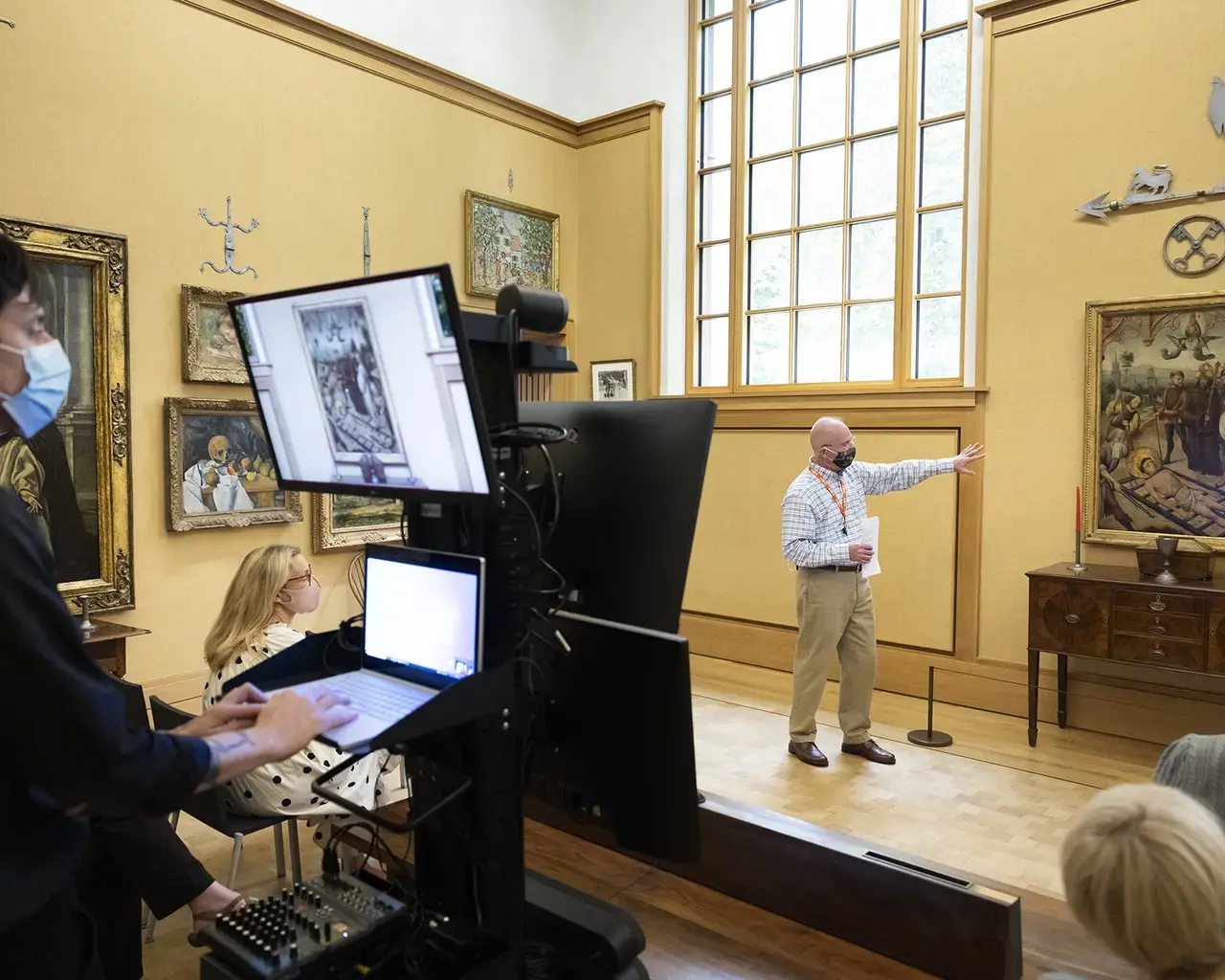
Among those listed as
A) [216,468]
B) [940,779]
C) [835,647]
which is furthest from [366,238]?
[940,779]

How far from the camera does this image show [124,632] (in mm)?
4348

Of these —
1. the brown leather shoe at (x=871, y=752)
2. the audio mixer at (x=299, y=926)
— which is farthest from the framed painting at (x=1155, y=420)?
the audio mixer at (x=299, y=926)

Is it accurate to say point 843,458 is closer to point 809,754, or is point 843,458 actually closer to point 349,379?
point 809,754

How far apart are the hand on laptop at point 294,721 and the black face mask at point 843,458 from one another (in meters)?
3.55

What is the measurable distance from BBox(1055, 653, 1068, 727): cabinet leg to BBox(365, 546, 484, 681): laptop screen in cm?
446

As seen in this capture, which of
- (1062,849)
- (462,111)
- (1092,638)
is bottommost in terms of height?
(1092,638)

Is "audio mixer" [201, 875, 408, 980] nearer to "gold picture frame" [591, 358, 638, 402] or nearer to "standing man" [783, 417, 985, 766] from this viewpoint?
"standing man" [783, 417, 985, 766]

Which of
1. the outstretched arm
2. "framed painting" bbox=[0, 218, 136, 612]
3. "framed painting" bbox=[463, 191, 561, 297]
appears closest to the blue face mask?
"framed painting" bbox=[0, 218, 136, 612]

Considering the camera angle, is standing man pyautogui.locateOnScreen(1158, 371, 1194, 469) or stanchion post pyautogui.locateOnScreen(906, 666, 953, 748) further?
stanchion post pyautogui.locateOnScreen(906, 666, 953, 748)

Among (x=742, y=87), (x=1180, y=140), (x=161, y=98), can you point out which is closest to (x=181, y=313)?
(x=161, y=98)

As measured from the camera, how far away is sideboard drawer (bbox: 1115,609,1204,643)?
14.5ft

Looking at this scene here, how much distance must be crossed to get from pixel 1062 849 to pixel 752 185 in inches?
243

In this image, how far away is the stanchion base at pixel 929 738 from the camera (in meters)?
4.97

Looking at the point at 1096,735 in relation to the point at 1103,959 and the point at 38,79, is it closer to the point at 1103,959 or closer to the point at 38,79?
the point at 1103,959
